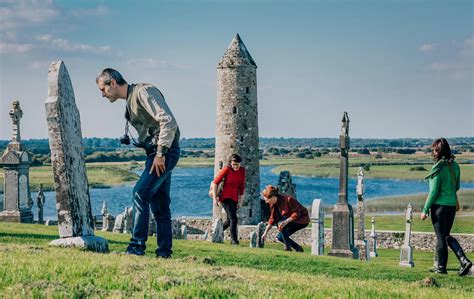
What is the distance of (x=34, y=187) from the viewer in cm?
8712

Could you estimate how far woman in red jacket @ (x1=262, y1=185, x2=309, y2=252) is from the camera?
15.3 meters

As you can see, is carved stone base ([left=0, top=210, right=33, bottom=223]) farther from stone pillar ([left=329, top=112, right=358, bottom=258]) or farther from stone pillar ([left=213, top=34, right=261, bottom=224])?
stone pillar ([left=213, top=34, right=261, bottom=224])

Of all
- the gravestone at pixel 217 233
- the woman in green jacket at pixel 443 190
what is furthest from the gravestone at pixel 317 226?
the woman in green jacket at pixel 443 190

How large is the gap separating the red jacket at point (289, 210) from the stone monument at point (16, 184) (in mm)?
10070

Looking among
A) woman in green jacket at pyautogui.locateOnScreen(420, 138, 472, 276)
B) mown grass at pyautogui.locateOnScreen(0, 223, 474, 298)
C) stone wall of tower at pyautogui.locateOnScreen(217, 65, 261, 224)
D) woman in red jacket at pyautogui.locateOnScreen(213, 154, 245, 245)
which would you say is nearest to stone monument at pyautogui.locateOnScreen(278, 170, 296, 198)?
stone wall of tower at pyautogui.locateOnScreen(217, 65, 261, 224)

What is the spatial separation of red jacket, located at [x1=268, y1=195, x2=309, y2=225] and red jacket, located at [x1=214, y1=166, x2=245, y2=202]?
2.97 ft

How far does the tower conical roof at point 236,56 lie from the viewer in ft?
128

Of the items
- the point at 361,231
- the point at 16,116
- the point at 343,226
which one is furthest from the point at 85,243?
the point at 361,231

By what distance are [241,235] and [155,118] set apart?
28.5 metres

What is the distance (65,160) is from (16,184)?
1489cm

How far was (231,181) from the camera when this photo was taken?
15.0m

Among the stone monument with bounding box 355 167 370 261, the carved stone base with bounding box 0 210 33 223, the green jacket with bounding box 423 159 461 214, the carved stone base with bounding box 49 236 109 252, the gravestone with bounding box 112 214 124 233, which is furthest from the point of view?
the stone monument with bounding box 355 167 370 261

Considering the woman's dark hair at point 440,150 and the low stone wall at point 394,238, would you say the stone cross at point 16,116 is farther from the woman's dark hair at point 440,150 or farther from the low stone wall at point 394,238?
the woman's dark hair at point 440,150

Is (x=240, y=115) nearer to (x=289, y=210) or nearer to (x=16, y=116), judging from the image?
(x=16, y=116)
